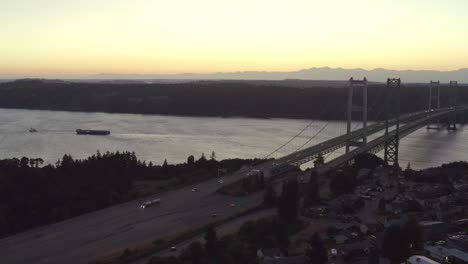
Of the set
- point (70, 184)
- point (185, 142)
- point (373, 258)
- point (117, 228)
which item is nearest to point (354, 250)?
point (373, 258)

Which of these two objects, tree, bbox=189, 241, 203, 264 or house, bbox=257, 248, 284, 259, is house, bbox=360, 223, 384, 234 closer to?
house, bbox=257, 248, 284, 259

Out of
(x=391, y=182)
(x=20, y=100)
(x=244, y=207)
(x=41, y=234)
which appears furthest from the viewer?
(x=20, y=100)

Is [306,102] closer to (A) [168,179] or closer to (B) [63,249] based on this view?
(A) [168,179]

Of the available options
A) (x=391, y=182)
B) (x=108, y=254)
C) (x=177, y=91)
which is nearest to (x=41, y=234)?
(x=108, y=254)

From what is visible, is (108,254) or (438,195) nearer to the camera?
(108,254)

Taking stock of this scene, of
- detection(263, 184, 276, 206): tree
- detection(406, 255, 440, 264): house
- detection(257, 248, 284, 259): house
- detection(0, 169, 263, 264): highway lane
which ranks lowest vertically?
detection(0, 169, 263, 264): highway lane

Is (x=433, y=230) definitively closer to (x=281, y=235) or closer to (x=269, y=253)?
(x=281, y=235)

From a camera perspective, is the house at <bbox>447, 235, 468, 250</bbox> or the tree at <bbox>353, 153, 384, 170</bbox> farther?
the tree at <bbox>353, 153, 384, 170</bbox>

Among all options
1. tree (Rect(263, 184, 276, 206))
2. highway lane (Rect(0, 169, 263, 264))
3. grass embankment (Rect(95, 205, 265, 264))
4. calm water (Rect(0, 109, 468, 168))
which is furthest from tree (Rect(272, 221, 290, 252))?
calm water (Rect(0, 109, 468, 168))
